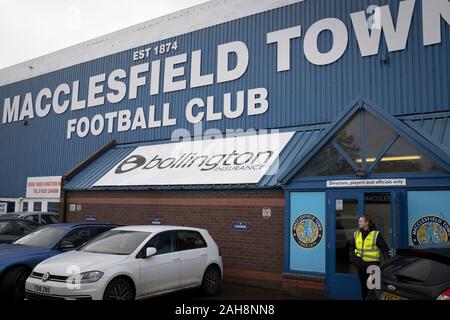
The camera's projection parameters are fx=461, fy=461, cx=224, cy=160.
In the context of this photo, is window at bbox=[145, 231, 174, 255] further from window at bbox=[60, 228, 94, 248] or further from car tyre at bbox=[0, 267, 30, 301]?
car tyre at bbox=[0, 267, 30, 301]

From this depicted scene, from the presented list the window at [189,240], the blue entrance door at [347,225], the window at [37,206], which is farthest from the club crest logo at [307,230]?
the window at [37,206]

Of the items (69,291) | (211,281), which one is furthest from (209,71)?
(69,291)

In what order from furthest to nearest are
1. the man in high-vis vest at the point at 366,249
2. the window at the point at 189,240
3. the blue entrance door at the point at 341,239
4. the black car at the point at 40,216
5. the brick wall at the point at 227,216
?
the black car at the point at 40,216, the brick wall at the point at 227,216, the blue entrance door at the point at 341,239, the window at the point at 189,240, the man in high-vis vest at the point at 366,249

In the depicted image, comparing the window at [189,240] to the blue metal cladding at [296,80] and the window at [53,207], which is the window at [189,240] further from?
the window at [53,207]

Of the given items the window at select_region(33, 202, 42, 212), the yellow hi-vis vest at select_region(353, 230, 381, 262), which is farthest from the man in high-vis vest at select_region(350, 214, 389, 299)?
the window at select_region(33, 202, 42, 212)

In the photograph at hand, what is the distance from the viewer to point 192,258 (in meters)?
9.71

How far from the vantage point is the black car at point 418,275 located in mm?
4539

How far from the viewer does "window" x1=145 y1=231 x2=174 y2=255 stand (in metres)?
9.05

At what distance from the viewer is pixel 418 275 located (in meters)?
4.83

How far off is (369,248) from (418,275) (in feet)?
12.0

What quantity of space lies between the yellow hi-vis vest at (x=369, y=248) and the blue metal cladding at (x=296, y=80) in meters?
4.95

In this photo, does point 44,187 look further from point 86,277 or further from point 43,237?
point 86,277
